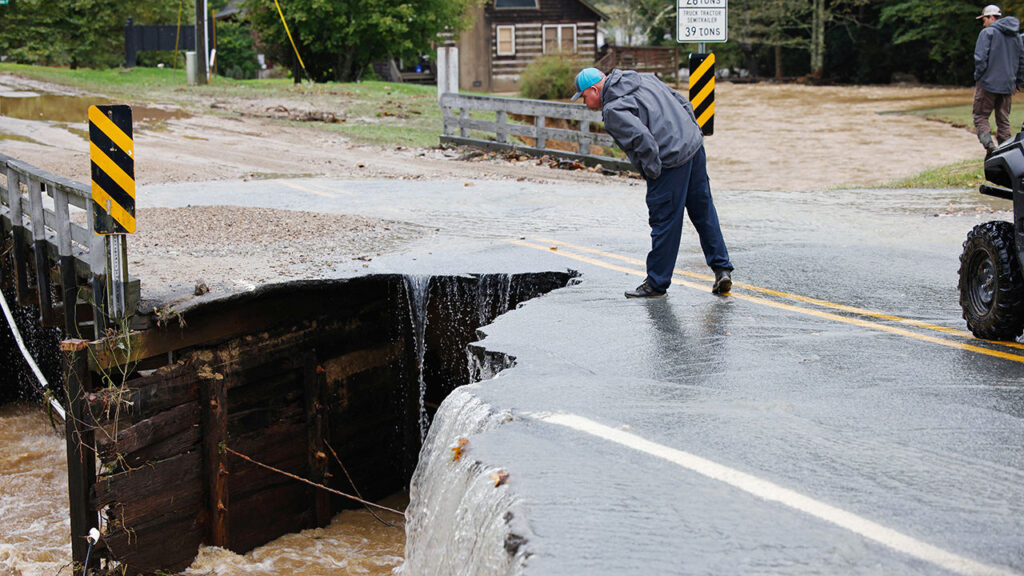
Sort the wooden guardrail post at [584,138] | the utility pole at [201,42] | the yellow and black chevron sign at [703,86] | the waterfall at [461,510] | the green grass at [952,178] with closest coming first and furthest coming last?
the waterfall at [461,510] < the yellow and black chevron sign at [703,86] < the green grass at [952,178] < the wooden guardrail post at [584,138] < the utility pole at [201,42]

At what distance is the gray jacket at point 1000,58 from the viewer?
14.8 metres

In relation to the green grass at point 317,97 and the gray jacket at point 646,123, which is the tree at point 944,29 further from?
the gray jacket at point 646,123

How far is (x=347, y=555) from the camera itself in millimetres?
10172

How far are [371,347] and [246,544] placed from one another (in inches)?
91.3

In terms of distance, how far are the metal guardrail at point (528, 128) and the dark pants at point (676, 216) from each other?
10.5 m

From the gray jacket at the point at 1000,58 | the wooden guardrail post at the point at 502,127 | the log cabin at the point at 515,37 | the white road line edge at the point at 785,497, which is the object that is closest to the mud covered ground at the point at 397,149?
the wooden guardrail post at the point at 502,127

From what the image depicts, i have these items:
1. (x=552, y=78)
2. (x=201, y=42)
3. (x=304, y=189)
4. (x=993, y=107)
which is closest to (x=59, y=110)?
(x=201, y=42)

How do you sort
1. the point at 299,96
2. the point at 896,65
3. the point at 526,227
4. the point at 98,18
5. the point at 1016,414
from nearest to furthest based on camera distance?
the point at 1016,414 < the point at 526,227 < the point at 299,96 < the point at 98,18 < the point at 896,65

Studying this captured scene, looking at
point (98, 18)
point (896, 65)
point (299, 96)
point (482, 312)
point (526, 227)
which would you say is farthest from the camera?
point (896, 65)

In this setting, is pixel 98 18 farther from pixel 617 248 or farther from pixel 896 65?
pixel 617 248

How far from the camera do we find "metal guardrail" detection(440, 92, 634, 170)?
64.6 ft

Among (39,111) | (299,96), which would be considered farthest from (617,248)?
(299,96)

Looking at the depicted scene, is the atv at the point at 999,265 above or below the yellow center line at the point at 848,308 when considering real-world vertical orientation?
above

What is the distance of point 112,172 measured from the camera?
8.13 m
